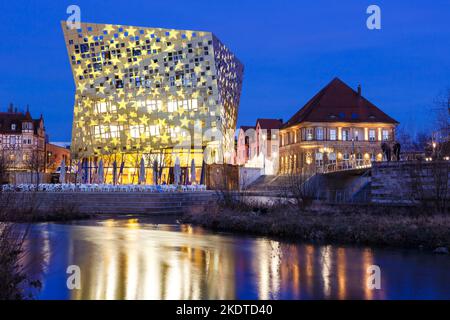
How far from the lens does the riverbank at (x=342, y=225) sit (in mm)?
22312

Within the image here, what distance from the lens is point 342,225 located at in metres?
25.2

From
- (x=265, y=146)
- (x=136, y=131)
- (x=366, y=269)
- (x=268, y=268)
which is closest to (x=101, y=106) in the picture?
(x=136, y=131)

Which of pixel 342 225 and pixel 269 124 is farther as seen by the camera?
pixel 269 124

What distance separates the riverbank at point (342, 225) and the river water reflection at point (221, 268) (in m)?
1.85

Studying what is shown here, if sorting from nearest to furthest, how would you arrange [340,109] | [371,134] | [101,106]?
[101,106]
[371,134]
[340,109]

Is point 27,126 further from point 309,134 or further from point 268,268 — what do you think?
point 268,268

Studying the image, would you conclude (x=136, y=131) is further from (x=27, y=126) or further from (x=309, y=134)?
(x=27, y=126)

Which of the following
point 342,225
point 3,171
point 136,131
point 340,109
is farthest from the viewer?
point 340,109

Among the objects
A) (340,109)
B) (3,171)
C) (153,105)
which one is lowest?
(3,171)

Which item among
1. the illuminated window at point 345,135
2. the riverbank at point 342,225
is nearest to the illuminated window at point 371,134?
the illuminated window at point 345,135

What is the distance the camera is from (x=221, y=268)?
16453 mm

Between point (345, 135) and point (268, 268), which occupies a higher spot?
point (345, 135)

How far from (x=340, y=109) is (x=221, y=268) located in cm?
6920
